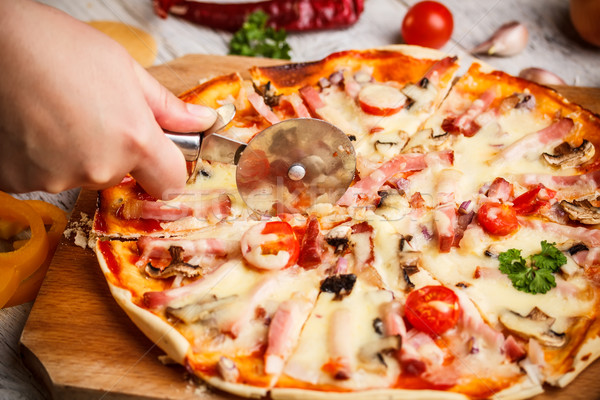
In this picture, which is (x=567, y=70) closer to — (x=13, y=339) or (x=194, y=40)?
(x=194, y=40)

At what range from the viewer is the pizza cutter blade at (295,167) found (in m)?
3.24

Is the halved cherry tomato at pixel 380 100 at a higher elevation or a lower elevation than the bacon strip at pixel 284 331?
higher

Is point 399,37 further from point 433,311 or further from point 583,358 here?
point 583,358

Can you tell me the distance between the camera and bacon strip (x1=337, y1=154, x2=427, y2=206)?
3.56 m

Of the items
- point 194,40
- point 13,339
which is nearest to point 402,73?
point 194,40

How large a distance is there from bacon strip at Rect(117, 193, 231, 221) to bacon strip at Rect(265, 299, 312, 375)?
0.78 m

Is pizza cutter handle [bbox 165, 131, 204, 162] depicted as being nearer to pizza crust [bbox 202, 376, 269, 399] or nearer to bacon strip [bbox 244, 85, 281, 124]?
bacon strip [bbox 244, 85, 281, 124]

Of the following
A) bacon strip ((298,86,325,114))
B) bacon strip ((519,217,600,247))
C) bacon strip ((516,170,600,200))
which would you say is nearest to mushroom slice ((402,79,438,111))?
bacon strip ((298,86,325,114))

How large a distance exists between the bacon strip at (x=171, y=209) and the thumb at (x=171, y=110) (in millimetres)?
600

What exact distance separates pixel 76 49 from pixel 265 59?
2.47m

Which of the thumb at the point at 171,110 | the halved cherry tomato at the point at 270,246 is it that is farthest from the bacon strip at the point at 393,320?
the thumb at the point at 171,110

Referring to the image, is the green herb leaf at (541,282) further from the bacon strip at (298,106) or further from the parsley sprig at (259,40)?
the parsley sprig at (259,40)

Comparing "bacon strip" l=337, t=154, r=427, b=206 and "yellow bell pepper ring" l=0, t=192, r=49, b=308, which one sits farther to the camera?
"bacon strip" l=337, t=154, r=427, b=206

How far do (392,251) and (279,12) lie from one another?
2939 millimetres
